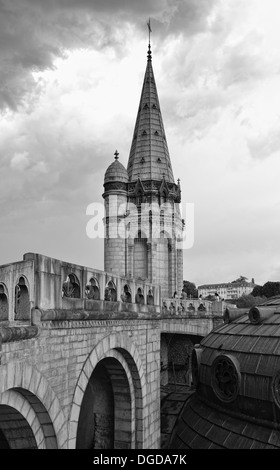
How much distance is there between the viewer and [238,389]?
1392 cm

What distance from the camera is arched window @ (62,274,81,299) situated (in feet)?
39.9

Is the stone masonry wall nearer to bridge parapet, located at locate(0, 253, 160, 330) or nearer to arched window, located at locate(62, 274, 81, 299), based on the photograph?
bridge parapet, located at locate(0, 253, 160, 330)

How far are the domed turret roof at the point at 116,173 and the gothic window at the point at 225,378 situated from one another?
3008cm

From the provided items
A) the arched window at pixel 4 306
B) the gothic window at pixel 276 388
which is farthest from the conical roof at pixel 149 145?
the arched window at pixel 4 306

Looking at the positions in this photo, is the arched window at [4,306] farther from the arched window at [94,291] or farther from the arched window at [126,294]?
the arched window at [126,294]

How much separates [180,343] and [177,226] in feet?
46.4

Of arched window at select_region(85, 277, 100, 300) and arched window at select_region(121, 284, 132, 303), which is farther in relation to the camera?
arched window at select_region(121, 284, 132, 303)

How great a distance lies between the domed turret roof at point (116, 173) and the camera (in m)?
42.8

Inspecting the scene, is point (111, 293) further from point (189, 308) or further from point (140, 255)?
point (140, 255)

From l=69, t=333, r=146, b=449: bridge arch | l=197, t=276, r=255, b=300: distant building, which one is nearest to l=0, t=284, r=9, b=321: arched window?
l=69, t=333, r=146, b=449: bridge arch

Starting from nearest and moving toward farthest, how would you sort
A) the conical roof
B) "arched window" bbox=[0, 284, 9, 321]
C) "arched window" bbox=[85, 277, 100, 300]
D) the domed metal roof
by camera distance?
1. "arched window" bbox=[0, 284, 9, 321]
2. the domed metal roof
3. "arched window" bbox=[85, 277, 100, 300]
4. the conical roof

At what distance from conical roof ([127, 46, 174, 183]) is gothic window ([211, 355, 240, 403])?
32239 millimetres
